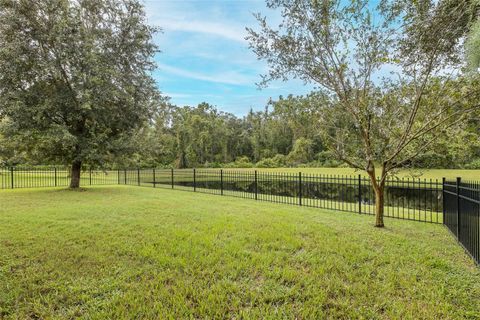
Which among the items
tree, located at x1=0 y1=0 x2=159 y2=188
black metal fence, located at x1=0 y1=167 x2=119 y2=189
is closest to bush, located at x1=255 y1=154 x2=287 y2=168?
black metal fence, located at x1=0 y1=167 x2=119 y2=189

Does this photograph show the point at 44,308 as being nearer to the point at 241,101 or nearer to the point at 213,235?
the point at 213,235

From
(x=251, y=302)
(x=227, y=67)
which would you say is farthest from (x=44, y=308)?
(x=227, y=67)

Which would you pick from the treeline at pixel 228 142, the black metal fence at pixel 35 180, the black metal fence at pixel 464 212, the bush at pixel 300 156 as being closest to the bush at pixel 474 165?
the treeline at pixel 228 142

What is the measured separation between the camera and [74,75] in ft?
35.7

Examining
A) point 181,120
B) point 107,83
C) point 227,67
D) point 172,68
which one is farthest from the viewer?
point 181,120

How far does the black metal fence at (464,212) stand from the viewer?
383 centimetres

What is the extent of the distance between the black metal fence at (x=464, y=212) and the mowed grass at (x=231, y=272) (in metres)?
0.25

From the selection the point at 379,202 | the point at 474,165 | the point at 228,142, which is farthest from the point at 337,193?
the point at 228,142

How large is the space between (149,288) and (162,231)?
2.28 m

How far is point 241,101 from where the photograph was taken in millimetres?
62562

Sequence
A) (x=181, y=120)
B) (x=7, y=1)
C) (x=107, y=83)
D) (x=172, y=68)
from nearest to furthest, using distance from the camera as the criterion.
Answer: (x=7, y=1)
(x=107, y=83)
(x=172, y=68)
(x=181, y=120)

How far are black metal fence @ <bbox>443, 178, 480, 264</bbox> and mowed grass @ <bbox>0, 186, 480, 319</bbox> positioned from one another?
0.81 ft

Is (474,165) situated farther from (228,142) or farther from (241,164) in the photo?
(228,142)

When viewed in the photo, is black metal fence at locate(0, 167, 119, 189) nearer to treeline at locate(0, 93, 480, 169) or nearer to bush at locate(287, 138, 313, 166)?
treeline at locate(0, 93, 480, 169)
